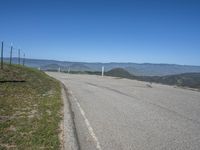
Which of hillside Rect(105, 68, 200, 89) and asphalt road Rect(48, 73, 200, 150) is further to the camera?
hillside Rect(105, 68, 200, 89)

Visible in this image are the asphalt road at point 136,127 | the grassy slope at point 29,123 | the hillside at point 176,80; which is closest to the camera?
the grassy slope at point 29,123

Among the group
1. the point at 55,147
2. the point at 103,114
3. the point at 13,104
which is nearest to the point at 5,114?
the point at 13,104

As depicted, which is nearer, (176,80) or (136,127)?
(136,127)

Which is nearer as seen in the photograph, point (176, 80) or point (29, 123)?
point (29, 123)

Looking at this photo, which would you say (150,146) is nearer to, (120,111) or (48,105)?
(120,111)

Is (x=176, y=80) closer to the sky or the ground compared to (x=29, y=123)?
closer to the sky

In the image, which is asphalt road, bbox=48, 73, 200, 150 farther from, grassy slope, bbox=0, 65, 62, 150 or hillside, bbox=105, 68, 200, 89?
hillside, bbox=105, 68, 200, 89

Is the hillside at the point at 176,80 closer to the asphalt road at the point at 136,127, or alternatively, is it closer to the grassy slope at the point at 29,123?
the asphalt road at the point at 136,127

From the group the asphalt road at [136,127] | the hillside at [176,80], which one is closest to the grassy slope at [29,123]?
the asphalt road at [136,127]

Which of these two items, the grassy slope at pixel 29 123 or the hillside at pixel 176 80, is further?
the hillside at pixel 176 80

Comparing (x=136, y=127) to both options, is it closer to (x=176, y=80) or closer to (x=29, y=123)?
(x=29, y=123)

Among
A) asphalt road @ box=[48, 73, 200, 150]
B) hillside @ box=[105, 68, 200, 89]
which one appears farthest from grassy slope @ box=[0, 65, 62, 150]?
hillside @ box=[105, 68, 200, 89]

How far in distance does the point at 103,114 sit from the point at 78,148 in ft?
14.0

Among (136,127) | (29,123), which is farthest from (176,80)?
(29,123)
